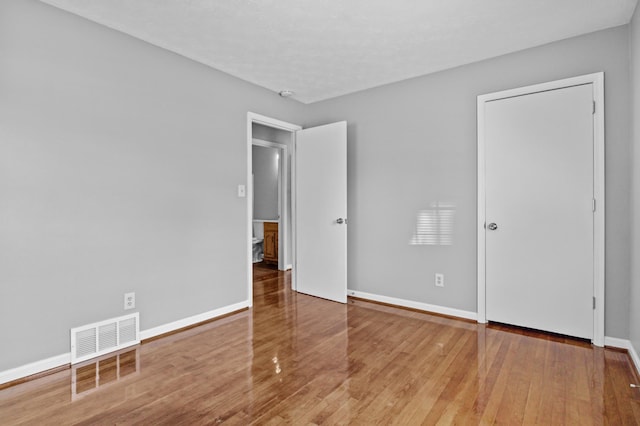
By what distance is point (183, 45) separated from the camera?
297 cm

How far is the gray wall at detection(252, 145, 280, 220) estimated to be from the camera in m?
6.47

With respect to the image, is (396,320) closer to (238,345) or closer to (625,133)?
(238,345)

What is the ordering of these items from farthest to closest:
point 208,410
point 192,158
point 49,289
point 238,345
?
point 192,158
point 238,345
point 49,289
point 208,410

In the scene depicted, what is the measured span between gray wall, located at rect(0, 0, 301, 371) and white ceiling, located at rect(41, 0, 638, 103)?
0.28 meters

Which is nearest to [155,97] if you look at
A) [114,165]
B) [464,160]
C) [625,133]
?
[114,165]

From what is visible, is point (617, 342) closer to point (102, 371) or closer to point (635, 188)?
point (635, 188)

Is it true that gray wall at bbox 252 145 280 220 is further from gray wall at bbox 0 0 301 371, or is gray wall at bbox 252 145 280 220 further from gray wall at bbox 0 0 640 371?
gray wall at bbox 0 0 301 371

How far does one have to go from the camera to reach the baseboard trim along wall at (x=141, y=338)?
7.30 ft

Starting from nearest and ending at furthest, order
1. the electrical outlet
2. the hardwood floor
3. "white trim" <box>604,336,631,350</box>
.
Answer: the hardwood floor < "white trim" <box>604,336,631,350</box> < the electrical outlet

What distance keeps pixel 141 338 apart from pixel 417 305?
266 centimetres

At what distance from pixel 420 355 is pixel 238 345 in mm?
1432

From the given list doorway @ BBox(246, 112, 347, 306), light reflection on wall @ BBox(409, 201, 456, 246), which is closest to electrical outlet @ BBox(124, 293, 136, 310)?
doorway @ BBox(246, 112, 347, 306)

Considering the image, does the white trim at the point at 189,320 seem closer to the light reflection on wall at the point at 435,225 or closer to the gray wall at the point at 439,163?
the gray wall at the point at 439,163

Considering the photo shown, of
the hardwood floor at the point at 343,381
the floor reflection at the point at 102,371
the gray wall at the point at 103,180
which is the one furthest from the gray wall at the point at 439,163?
the floor reflection at the point at 102,371
